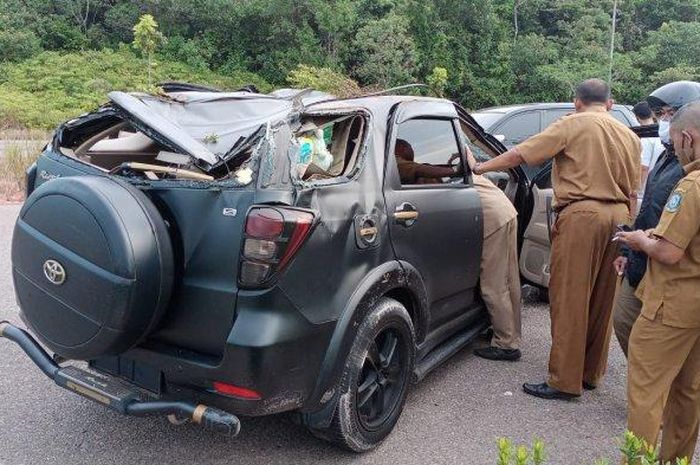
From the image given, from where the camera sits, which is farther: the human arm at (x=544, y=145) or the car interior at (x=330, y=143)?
the human arm at (x=544, y=145)

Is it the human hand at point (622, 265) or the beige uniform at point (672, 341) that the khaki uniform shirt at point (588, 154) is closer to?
the human hand at point (622, 265)

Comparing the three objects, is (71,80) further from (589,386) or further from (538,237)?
(589,386)

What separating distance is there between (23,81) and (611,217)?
3995 cm

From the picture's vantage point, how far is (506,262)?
13.9ft

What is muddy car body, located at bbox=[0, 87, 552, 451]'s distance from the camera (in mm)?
2428

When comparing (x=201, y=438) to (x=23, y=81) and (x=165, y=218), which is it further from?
(x=23, y=81)

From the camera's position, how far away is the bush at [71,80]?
31.2 m

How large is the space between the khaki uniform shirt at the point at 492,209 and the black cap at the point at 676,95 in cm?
111

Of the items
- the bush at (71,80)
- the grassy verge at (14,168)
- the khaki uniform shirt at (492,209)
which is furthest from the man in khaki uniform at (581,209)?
the bush at (71,80)

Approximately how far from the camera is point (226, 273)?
98.7 inches

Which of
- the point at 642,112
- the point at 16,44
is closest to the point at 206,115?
the point at 642,112

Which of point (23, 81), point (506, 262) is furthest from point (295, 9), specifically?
point (506, 262)

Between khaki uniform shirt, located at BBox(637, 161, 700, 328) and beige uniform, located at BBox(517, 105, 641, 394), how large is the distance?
3.16ft

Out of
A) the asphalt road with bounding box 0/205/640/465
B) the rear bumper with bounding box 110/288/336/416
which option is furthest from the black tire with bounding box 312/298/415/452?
the rear bumper with bounding box 110/288/336/416
